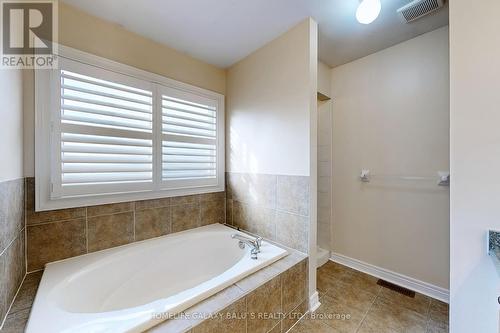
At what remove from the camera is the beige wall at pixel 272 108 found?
5.30 ft

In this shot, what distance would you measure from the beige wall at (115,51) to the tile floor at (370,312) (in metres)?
2.37

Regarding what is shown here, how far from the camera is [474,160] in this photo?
0.99 m

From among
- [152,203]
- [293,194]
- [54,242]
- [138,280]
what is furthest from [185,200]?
[293,194]

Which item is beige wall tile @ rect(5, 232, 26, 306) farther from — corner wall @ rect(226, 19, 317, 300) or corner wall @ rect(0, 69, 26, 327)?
corner wall @ rect(226, 19, 317, 300)

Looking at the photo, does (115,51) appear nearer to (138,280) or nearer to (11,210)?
(11,210)

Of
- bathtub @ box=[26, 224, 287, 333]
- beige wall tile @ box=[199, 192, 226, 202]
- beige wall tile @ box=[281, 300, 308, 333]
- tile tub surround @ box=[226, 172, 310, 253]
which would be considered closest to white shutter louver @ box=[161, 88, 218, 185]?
beige wall tile @ box=[199, 192, 226, 202]

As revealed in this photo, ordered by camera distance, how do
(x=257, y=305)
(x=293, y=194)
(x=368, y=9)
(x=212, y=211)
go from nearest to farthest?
1. (x=257, y=305)
2. (x=368, y=9)
3. (x=293, y=194)
4. (x=212, y=211)

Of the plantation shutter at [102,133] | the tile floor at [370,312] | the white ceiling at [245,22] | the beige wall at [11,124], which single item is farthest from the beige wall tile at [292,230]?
the beige wall at [11,124]

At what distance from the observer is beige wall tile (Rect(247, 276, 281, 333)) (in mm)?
1143

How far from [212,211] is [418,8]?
8.34 feet

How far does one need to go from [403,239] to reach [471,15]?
179 centimetres

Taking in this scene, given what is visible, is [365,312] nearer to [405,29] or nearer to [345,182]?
[345,182]

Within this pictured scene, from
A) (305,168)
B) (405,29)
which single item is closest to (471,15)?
(405,29)

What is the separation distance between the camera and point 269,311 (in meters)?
1.25
